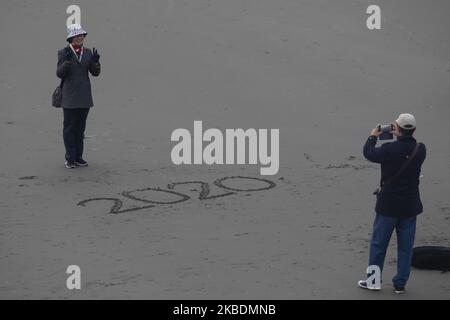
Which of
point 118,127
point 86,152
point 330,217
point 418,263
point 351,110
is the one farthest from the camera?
point 351,110

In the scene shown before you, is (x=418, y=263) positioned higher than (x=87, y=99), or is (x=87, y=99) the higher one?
(x=87, y=99)

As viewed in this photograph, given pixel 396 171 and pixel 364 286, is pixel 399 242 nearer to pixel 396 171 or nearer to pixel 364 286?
pixel 364 286

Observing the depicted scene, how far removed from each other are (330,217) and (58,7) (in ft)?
30.9

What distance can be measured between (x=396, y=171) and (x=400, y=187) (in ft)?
0.50

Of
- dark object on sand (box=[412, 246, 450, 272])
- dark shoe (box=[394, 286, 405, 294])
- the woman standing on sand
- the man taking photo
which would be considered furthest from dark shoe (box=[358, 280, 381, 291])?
the woman standing on sand

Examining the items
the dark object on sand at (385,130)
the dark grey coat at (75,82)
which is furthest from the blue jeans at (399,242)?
the dark grey coat at (75,82)

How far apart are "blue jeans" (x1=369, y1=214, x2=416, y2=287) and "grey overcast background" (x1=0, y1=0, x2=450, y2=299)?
0.24 meters

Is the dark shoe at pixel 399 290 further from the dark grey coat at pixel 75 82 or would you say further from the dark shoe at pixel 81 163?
the dark shoe at pixel 81 163

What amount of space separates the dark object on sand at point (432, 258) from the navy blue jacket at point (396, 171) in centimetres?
90

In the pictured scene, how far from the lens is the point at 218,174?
12.9 metres

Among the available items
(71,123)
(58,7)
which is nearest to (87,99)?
(71,123)

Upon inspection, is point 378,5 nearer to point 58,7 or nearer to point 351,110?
point 351,110

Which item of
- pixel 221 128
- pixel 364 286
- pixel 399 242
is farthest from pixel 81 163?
pixel 399 242

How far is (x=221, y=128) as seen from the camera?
14.8 m
